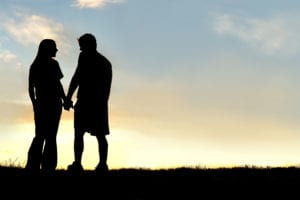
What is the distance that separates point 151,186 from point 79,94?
399 cm

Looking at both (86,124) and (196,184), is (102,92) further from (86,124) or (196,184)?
(196,184)

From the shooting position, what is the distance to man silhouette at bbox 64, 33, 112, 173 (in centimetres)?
1538

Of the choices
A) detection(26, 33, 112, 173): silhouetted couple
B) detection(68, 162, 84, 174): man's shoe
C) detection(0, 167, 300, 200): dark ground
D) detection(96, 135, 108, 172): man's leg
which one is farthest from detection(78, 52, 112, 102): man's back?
detection(0, 167, 300, 200): dark ground

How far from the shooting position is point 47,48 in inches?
608

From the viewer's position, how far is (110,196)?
11773 millimetres

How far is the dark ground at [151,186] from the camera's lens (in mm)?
11992

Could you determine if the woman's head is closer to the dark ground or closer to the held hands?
the held hands

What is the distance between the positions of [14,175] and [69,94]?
254cm

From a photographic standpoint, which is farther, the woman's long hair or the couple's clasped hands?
the couple's clasped hands

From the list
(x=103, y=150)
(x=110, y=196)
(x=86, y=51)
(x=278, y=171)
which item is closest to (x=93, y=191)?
(x=110, y=196)

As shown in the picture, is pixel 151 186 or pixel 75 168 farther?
pixel 75 168

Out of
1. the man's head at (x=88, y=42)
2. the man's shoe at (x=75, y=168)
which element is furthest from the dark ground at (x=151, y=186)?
the man's head at (x=88, y=42)

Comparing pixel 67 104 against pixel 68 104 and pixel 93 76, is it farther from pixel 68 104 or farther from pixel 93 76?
pixel 93 76

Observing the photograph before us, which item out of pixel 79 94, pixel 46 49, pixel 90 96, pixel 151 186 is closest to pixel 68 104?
pixel 79 94
